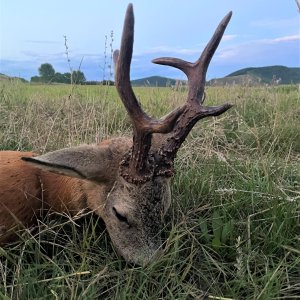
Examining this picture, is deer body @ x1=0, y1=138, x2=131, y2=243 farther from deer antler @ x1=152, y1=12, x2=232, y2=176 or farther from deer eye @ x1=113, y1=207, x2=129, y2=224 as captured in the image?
deer antler @ x1=152, y1=12, x2=232, y2=176

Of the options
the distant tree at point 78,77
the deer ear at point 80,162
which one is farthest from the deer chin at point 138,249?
the distant tree at point 78,77

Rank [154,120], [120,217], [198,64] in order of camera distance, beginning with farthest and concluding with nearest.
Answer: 1. [198,64]
2. [120,217]
3. [154,120]

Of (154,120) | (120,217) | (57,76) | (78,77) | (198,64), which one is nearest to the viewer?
(154,120)

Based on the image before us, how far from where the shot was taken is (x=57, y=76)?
751cm

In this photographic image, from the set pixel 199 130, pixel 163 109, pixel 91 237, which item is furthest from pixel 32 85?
A: pixel 91 237

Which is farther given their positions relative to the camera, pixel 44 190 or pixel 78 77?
pixel 78 77

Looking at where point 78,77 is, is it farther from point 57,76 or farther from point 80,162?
point 80,162

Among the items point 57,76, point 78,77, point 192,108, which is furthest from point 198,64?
point 57,76

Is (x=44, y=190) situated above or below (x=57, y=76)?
below

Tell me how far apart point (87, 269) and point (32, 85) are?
818cm

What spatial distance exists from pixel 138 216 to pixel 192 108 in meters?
0.73

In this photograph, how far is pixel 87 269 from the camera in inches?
128

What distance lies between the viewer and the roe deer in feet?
10.2

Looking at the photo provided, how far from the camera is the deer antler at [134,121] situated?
9.68 ft
